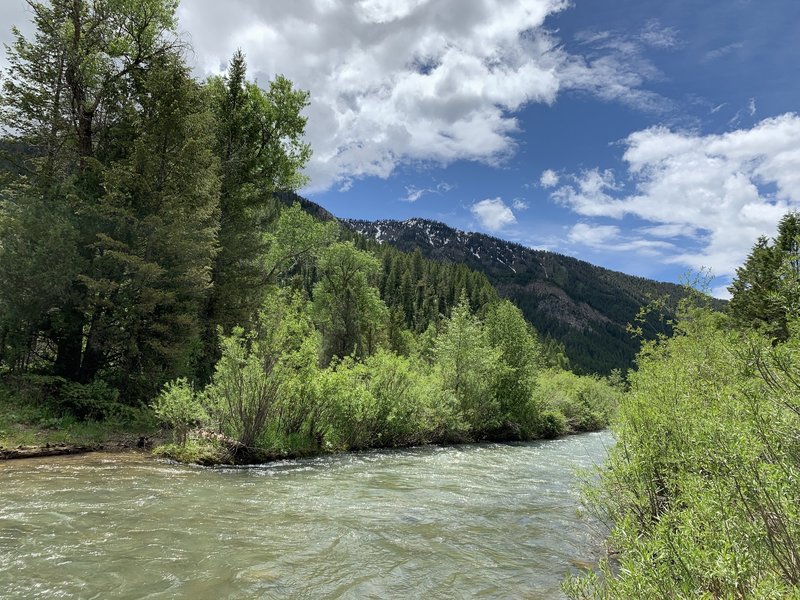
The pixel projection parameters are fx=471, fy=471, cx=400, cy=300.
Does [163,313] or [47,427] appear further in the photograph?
[163,313]

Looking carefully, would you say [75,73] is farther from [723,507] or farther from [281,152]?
[723,507]

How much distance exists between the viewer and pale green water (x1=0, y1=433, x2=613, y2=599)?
6695mm

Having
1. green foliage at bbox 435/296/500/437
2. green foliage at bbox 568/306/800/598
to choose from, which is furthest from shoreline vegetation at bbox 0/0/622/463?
green foliage at bbox 568/306/800/598

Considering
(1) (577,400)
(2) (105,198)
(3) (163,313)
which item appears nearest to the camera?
(2) (105,198)

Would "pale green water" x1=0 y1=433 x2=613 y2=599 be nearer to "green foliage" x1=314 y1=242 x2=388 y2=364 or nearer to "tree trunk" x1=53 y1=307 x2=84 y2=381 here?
"tree trunk" x1=53 y1=307 x2=84 y2=381

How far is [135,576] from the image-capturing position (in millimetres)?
6570

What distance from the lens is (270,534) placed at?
8.88 meters

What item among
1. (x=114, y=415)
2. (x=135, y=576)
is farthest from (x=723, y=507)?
(x=114, y=415)

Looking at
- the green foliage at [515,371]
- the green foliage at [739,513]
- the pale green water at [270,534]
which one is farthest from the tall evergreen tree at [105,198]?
the green foliage at [515,371]

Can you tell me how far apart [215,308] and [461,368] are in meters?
15.6

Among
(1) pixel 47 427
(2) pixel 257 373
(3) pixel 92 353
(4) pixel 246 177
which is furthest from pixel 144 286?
(4) pixel 246 177

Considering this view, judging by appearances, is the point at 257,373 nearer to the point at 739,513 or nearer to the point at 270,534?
the point at 270,534

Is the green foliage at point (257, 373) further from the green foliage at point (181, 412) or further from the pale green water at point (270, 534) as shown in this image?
the pale green water at point (270, 534)

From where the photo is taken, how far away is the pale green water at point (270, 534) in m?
6.70
